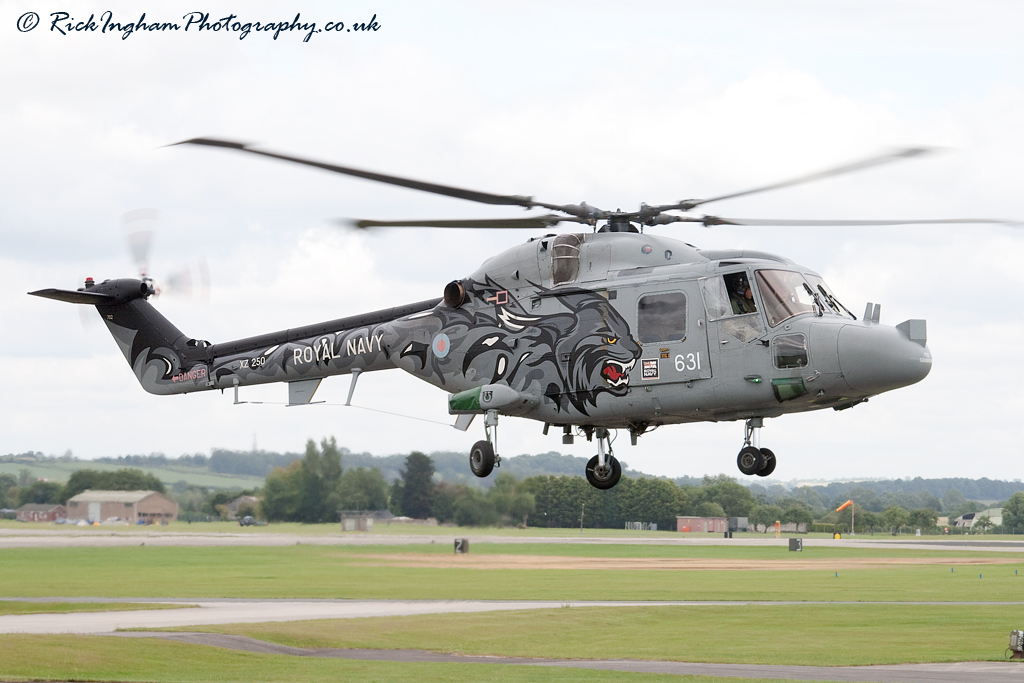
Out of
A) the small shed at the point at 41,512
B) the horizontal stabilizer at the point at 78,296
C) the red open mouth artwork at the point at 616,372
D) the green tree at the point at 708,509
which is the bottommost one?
the small shed at the point at 41,512

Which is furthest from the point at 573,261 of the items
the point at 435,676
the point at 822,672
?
the point at 822,672

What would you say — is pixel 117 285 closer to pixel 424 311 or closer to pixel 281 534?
pixel 424 311

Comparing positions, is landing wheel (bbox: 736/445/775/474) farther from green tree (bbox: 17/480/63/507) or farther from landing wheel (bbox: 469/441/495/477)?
green tree (bbox: 17/480/63/507)

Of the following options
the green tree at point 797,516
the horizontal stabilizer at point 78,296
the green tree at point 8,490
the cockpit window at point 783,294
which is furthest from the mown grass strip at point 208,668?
the green tree at point 797,516

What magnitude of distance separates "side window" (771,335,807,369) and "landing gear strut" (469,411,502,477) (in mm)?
5383

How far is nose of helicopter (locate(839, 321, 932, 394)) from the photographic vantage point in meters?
17.7

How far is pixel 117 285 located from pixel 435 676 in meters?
32.3

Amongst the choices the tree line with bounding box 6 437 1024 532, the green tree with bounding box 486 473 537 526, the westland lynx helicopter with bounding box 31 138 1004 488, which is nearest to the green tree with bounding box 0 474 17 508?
the tree line with bounding box 6 437 1024 532

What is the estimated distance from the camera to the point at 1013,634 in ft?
187

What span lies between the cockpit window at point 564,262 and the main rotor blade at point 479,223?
0.56 metres

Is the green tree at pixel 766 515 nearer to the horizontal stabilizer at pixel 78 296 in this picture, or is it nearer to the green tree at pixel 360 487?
the green tree at pixel 360 487

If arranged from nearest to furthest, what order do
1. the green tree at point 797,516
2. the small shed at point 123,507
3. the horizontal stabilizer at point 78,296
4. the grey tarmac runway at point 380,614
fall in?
the horizontal stabilizer at point 78,296, the grey tarmac runway at point 380,614, the small shed at point 123,507, the green tree at point 797,516

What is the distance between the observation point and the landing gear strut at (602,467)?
2117 centimetres

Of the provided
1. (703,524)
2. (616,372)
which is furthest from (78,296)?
(703,524)
